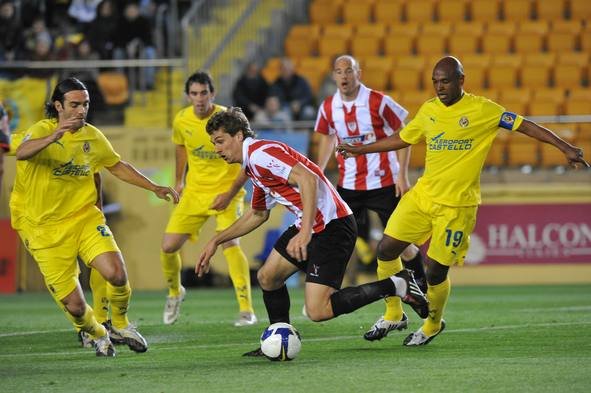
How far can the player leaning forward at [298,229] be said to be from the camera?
7.81 meters

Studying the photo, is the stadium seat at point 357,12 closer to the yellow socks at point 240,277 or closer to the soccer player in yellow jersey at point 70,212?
the yellow socks at point 240,277

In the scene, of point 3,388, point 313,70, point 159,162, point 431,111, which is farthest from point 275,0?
point 3,388

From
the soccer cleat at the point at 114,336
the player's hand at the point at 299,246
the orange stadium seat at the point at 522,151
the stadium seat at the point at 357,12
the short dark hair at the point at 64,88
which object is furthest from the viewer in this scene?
the stadium seat at the point at 357,12

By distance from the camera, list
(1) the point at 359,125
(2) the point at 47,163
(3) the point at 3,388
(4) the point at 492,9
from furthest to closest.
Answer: (4) the point at 492,9
(1) the point at 359,125
(2) the point at 47,163
(3) the point at 3,388

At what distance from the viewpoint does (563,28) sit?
63.4 feet

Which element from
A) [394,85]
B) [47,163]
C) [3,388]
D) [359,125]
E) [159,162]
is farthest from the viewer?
[394,85]

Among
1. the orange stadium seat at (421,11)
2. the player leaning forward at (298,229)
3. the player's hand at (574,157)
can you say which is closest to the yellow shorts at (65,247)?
the player leaning forward at (298,229)

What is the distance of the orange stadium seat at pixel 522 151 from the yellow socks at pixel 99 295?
27.4 ft

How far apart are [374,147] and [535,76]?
1022 cm

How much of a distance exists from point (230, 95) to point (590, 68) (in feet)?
18.3

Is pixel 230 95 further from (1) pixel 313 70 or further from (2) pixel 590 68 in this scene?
(2) pixel 590 68

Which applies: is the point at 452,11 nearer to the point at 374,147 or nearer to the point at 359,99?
the point at 359,99

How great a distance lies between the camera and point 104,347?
342 inches

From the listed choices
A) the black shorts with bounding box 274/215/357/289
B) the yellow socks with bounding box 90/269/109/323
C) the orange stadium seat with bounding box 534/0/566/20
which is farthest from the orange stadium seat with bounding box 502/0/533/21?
the black shorts with bounding box 274/215/357/289
